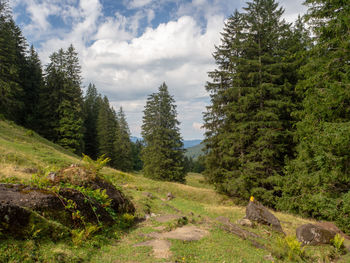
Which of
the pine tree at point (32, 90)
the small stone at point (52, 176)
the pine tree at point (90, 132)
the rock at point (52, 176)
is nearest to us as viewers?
the rock at point (52, 176)

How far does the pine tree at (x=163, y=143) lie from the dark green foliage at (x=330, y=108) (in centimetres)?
2071

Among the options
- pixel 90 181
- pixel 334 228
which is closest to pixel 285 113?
pixel 334 228

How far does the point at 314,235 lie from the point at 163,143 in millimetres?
23777

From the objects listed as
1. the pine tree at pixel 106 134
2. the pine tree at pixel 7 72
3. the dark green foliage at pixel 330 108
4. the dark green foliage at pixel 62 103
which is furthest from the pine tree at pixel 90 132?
the dark green foliage at pixel 330 108

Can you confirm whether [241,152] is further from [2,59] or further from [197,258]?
[2,59]

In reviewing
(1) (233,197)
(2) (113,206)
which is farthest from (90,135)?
(2) (113,206)

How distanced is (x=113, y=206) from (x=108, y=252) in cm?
301

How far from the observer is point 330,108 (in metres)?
9.74

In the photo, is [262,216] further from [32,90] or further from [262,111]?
[32,90]

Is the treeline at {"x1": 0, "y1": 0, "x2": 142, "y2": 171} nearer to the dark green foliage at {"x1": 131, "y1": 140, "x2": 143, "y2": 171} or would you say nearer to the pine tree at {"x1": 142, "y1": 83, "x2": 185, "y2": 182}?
the pine tree at {"x1": 142, "y1": 83, "x2": 185, "y2": 182}

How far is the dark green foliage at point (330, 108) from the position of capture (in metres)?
8.57

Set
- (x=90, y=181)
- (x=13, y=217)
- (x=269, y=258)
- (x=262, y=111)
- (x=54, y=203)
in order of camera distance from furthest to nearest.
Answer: (x=262, y=111)
(x=90, y=181)
(x=269, y=258)
(x=54, y=203)
(x=13, y=217)

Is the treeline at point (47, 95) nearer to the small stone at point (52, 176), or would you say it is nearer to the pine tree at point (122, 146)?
the pine tree at point (122, 146)

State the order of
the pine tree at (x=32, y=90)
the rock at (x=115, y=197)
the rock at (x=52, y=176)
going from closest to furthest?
the rock at (x=52, y=176)
the rock at (x=115, y=197)
the pine tree at (x=32, y=90)
